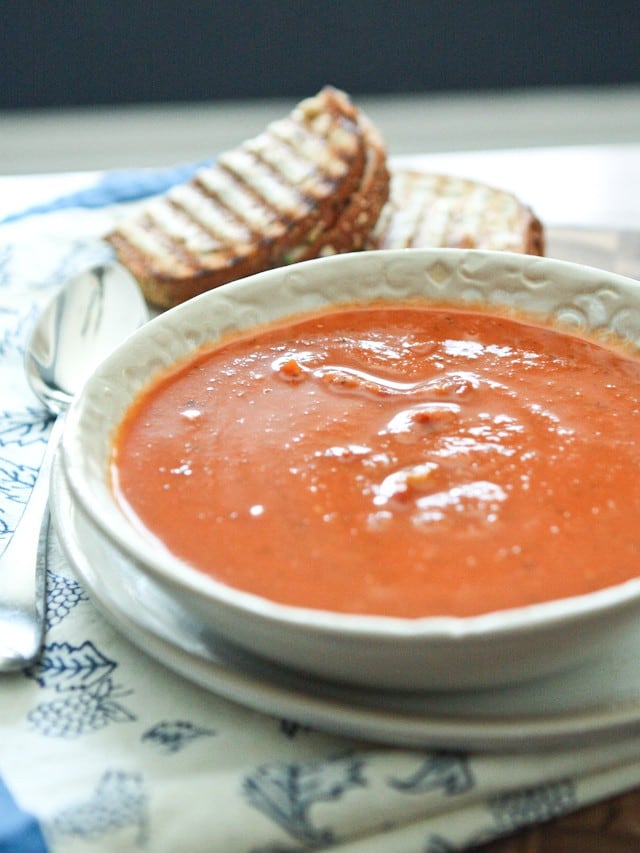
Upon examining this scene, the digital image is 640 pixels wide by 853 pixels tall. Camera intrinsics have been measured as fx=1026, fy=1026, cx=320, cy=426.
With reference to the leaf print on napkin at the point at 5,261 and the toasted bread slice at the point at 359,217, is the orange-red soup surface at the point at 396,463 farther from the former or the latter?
the leaf print on napkin at the point at 5,261

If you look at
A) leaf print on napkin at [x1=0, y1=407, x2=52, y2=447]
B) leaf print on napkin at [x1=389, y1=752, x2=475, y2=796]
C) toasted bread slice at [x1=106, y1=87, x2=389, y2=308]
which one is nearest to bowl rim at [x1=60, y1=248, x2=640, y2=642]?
leaf print on napkin at [x1=389, y1=752, x2=475, y2=796]

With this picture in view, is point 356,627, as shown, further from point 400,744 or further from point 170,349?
point 170,349

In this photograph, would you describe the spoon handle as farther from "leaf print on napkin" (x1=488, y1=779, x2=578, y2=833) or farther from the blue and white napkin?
"leaf print on napkin" (x1=488, y1=779, x2=578, y2=833)

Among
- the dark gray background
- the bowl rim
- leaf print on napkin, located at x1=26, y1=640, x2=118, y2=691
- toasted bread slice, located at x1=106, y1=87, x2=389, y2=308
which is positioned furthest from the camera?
the dark gray background

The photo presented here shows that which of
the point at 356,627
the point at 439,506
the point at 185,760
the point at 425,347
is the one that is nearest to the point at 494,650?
the point at 356,627

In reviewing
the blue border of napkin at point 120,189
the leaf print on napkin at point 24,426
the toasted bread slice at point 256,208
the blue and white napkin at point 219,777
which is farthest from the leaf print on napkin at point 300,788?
the blue border of napkin at point 120,189
